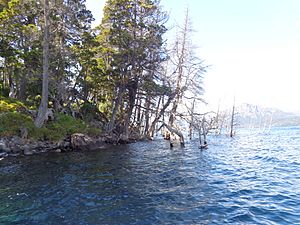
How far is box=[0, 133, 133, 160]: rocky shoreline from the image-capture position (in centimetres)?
1716

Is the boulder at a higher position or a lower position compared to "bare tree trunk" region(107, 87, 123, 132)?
lower

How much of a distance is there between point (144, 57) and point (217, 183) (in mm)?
18312

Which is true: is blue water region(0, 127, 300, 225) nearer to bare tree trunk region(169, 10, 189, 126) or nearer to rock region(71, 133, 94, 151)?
rock region(71, 133, 94, 151)

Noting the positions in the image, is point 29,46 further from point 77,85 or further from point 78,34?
point 77,85

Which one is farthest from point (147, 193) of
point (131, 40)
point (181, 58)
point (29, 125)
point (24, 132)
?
point (181, 58)

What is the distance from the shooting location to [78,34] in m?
24.4

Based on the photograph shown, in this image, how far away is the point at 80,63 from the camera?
24672mm

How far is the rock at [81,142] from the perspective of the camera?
21.1m

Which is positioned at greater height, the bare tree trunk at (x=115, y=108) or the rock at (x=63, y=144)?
the bare tree trunk at (x=115, y=108)

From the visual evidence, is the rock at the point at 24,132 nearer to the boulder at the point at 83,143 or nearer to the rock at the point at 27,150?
the rock at the point at 27,150

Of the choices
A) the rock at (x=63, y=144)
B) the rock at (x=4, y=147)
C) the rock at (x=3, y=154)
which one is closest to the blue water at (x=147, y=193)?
the rock at (x=3, y=154)

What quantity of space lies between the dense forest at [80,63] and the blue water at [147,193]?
9.40m

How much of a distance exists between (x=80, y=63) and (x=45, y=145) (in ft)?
31.9

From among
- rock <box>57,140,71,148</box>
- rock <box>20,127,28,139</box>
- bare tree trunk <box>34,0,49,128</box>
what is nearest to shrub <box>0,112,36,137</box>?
rock <box>20,127,28,139</box>
